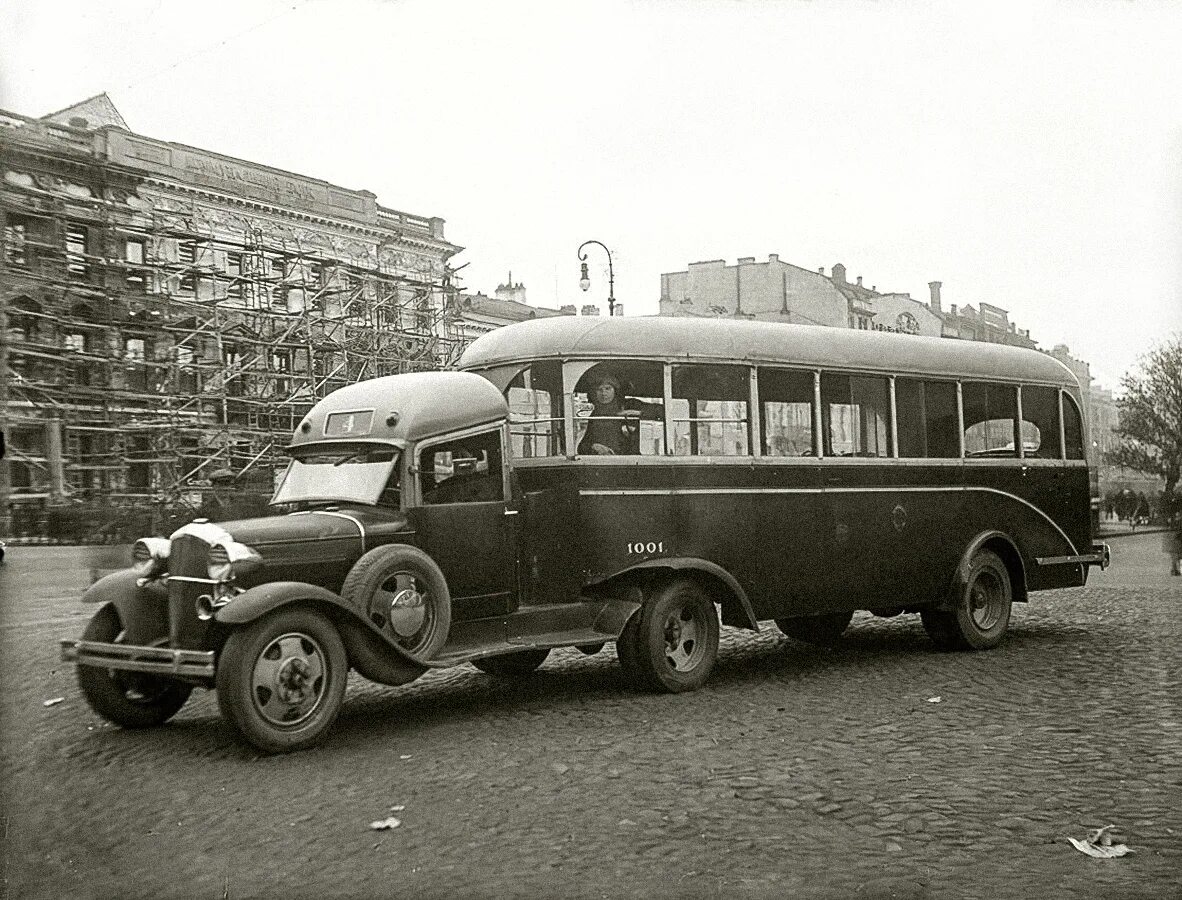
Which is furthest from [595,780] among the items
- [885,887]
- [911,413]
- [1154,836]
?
[911,413]

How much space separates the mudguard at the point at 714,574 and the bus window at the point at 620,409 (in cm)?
86

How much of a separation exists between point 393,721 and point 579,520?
197 centimetres

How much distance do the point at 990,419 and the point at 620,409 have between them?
185 inches

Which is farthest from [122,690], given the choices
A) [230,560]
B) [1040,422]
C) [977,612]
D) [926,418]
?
[1040,422]

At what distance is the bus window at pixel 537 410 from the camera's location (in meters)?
9.00

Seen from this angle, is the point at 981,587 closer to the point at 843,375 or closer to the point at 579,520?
the point at 843,375

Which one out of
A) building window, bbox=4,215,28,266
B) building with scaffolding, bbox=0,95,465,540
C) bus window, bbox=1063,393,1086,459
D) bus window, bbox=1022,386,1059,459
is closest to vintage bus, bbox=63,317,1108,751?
bus window, bbox=1022,386,1059,459

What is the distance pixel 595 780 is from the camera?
6348 mm

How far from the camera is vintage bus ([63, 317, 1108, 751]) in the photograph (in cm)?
742

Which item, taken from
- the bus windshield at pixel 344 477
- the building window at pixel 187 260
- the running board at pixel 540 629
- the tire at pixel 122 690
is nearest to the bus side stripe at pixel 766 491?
the running board at pixel 540 629

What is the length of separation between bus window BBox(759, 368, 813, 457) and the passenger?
130cm

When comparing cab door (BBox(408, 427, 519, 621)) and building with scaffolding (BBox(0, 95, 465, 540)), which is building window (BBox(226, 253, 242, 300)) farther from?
cab door (BBox(408, 427, 519, 621))

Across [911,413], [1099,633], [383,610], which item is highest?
[911,413]

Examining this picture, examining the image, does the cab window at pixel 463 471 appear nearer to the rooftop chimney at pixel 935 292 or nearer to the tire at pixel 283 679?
the tire at pixel 283 679
